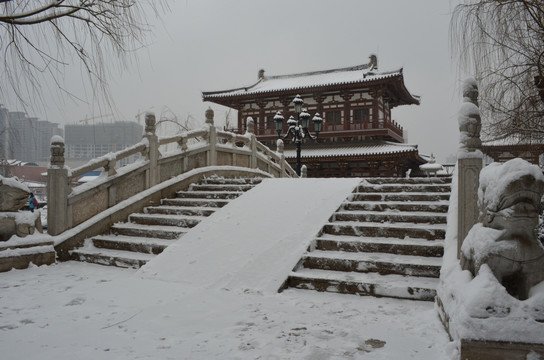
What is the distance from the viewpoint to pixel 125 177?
7562 millimetres

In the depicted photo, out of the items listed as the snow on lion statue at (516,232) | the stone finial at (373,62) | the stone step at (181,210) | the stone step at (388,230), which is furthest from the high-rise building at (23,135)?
the stone finial at (373,62)

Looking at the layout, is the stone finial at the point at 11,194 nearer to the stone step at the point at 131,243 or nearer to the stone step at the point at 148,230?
the stone step at the point at 131,243

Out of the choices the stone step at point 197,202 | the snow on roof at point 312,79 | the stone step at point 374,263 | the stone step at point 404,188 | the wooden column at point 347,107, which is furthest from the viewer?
the wooden column at point 347,107

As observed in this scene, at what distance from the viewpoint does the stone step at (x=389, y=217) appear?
5629mm

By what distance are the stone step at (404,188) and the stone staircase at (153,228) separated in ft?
8.33

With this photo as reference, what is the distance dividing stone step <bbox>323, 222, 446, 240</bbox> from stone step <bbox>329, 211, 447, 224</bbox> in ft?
0.44

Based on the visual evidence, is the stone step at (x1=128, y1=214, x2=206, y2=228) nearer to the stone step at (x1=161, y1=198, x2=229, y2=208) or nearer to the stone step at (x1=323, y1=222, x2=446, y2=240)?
the stone step at (x1=161, y1=198, x2=229, y2=208)

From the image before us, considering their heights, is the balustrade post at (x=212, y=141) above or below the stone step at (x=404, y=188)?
above

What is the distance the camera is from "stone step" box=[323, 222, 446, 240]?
5.24 m

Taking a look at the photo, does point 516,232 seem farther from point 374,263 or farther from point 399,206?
point 399,206

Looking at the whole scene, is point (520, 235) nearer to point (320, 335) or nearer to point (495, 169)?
point (495, 169)

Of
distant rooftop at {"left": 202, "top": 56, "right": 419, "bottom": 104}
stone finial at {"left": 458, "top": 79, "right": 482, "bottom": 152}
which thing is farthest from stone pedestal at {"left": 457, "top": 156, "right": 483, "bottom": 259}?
distant rooftop at {"left": 202, "top": 56, "right": 419, "bottom": 104}

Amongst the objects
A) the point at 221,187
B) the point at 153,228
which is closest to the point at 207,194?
the point at 221,187

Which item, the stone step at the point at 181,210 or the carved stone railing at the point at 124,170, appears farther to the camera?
the stone step at the point at 181,210
